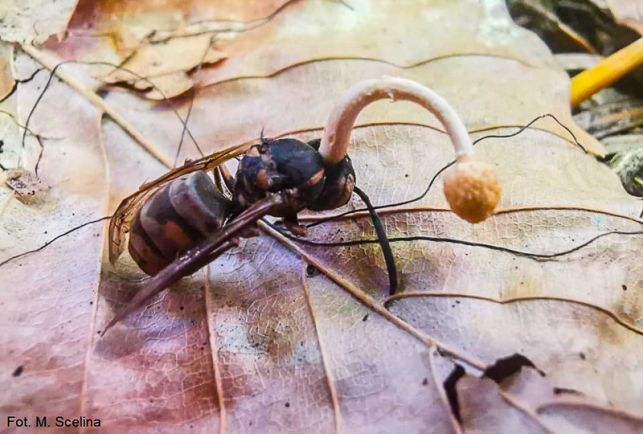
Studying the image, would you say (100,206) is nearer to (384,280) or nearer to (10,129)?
(10,129)

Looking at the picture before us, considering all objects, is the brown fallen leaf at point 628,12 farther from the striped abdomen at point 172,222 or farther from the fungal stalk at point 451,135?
the striped abdomen at point 172,222

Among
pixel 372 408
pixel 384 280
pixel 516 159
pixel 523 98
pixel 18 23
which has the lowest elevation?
pixel 372 408

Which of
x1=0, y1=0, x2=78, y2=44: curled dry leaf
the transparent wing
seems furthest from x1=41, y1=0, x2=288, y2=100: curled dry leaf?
the transparent wing

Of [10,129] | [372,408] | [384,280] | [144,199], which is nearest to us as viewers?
[372,408]

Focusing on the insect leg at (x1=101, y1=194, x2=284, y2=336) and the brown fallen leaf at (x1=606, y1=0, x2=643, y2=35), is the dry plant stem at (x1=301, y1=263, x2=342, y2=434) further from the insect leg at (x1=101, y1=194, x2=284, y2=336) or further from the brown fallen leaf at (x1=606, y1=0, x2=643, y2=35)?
the brown fallen leaf at (x1=606, y1=0, x2=643, y2=35)

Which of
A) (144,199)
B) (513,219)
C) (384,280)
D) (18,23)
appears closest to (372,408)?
(384,280)

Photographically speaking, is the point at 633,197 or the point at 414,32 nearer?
the point at 633,197
